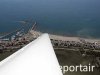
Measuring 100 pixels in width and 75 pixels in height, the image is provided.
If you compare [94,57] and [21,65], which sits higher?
[21,65]

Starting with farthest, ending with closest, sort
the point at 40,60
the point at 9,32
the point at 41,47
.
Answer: the point at 9,32
the point at 41,47
the point at 40,60

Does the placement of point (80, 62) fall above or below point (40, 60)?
below

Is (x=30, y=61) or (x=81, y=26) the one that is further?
(x=81, y=26)

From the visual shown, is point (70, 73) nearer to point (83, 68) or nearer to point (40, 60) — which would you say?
point (83, 68)

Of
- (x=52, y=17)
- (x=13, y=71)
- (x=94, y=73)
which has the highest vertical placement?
(x=52, y=17)

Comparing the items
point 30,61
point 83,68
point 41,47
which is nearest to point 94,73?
point 83,68

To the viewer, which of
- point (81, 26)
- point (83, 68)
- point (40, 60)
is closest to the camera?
point (40, 60)

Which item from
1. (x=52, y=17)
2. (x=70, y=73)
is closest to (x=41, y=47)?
(x=70, y=73)

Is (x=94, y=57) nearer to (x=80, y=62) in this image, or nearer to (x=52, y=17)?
(x=80, y=62)

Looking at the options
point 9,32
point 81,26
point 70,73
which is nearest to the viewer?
point 70,73
